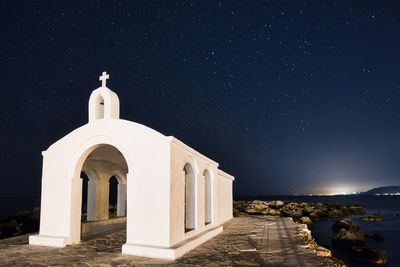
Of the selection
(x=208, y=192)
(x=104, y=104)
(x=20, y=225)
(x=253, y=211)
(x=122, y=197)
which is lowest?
(x=253, y=211)

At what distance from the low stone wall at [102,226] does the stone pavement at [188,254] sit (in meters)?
1.52

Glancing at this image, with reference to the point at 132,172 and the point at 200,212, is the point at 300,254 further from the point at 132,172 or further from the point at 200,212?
the point at 132,172

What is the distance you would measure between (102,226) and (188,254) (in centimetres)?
568

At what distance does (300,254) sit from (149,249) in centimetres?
365

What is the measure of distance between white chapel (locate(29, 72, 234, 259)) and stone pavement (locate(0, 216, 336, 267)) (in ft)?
1.32

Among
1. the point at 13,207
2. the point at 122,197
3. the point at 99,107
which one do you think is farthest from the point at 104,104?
the point at 13,207

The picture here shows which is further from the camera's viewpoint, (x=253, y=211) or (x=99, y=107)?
(x=253, y=211)

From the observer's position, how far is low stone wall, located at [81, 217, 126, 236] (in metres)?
11.0

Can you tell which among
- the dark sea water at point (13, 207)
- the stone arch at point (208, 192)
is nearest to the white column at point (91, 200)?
the stone arch at point (208, 192)

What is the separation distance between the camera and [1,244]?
345 inches

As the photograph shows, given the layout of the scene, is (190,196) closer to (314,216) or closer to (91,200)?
(91,200)

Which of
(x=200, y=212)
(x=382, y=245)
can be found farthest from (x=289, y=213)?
(x=200, y=212)

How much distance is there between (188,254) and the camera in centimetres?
740

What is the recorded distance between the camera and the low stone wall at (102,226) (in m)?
11.0
